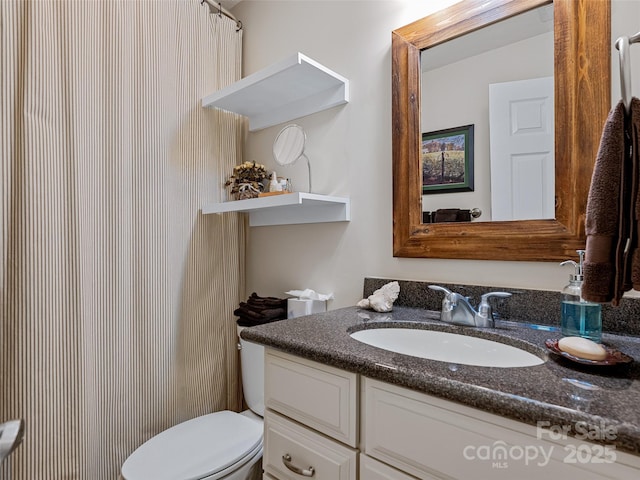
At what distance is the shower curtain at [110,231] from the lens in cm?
113

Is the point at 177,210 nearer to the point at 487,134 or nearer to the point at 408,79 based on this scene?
the point at 408,79

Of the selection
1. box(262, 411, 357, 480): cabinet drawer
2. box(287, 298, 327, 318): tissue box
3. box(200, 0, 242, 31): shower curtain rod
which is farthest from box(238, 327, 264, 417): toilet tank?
box(200, 0, 242, 31): shower curtain rod

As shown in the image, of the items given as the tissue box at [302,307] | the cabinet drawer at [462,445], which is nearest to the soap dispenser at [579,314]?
the cabinet drawer at [462,445]

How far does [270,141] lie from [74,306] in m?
1.06

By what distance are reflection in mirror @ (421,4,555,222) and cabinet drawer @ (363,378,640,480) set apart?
643mm

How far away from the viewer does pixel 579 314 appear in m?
0.79

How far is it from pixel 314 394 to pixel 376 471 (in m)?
0.19

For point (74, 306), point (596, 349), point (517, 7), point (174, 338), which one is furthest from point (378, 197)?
point (74, 306)

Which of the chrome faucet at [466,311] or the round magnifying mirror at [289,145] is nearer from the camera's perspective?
the chrome faucet at [466,311]

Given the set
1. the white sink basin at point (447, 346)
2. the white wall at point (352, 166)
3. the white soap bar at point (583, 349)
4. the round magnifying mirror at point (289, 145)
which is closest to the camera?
the white soap bar at point (583, 349)

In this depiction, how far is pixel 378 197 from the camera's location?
1.30 m

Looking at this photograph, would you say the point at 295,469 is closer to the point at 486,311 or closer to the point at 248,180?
the point at 486,311

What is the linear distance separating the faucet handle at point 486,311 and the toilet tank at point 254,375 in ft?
2.80

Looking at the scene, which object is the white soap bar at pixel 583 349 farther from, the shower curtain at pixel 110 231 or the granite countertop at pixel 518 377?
the shower curtain at pixel 110 231
